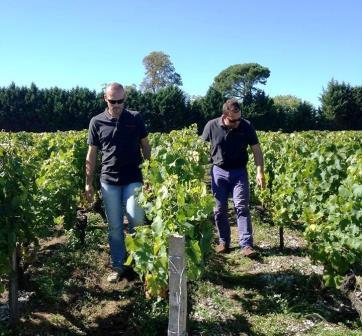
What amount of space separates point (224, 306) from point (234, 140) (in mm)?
1852

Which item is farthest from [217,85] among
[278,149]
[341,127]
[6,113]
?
[278,149]

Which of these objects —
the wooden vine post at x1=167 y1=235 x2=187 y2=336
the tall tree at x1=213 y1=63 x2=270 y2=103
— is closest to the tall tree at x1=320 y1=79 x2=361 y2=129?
the tall tree at x1=213 y1=63 x2=270 y2=103

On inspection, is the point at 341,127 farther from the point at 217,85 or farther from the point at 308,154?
the point at 308,154

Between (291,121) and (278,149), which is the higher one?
(291,121)

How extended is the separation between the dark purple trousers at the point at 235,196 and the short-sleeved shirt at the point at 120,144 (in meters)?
1.14

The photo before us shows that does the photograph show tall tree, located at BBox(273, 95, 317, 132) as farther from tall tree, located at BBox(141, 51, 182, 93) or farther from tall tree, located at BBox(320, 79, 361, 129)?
tall tree, located at BBox(141, 51, 182, 93)

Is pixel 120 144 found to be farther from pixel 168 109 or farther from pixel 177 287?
pixel 168 109

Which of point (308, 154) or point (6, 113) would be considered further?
point (6, 113)

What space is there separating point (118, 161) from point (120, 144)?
0.53 feet

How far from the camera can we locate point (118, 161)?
4.42 m

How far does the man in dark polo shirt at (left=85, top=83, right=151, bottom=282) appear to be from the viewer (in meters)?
4.39

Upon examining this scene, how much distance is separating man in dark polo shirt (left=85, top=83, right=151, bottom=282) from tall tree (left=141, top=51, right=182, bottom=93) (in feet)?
185

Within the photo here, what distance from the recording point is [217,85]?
67000mm

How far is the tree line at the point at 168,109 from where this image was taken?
1467 inches
